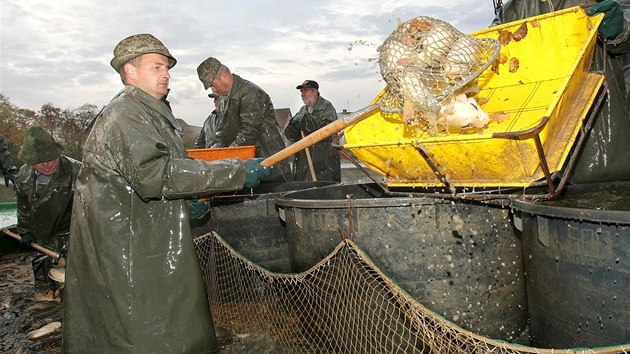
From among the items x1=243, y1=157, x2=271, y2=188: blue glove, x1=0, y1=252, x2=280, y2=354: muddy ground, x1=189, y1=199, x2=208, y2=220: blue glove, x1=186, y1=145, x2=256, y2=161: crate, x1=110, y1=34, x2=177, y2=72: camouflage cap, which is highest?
x1=110, y1=34, x2=177, y2=72: camouflage cap

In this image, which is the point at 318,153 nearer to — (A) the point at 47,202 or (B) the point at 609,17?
(A) the point at 47,202

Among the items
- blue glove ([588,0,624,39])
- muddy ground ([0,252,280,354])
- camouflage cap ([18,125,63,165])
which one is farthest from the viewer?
camouflage cap ([18,125,63,165])

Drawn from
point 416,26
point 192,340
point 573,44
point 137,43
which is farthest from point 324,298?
point 573,44

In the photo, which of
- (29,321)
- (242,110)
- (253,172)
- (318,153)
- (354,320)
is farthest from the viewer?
(318,153)

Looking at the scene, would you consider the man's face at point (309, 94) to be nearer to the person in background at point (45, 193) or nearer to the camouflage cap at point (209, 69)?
the camouflage cap at point (209, 69)

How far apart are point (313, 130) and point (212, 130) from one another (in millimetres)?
1652

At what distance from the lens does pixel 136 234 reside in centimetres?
262

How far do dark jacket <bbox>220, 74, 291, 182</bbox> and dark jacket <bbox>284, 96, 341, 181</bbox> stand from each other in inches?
57.3

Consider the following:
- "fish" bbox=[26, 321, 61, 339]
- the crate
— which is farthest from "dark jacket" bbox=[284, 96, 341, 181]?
"fish" bbox=[26, 321, 61, 339]

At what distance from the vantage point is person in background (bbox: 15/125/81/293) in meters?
4.89

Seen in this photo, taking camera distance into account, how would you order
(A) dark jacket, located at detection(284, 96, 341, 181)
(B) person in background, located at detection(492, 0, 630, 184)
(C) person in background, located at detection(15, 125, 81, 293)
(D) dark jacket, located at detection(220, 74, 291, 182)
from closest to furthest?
(B) person in background, located at detection(492, 0, 630, 184)
(C) person in background, located at detection(15, 125, 81, 293)
(D) dark jacket, located at detection(220, 74, 291, 182)
(A) dark jacket, located at detection(284, 96, 341, 181)

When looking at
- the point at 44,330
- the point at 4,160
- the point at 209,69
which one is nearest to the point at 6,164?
the point at 4,160

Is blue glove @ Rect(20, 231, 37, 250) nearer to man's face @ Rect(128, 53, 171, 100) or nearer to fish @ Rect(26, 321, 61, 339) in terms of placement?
fish @ Rect(26, 321, 61, 339)

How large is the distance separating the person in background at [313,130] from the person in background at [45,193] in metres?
3.60
